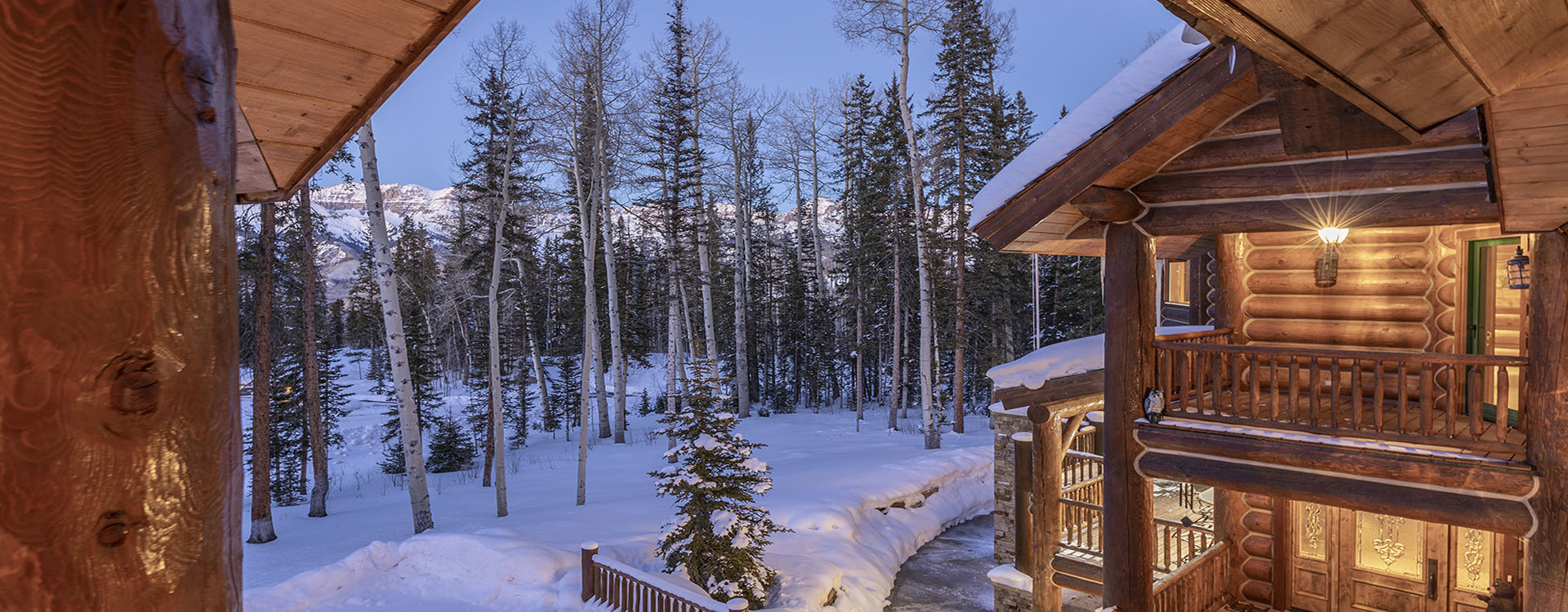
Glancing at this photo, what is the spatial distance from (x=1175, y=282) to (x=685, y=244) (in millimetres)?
21426

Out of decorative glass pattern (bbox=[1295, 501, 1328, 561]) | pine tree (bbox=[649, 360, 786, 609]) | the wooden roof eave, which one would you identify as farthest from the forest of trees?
decorative glass pattern (bbox=[1295, 501, 1328, 561])

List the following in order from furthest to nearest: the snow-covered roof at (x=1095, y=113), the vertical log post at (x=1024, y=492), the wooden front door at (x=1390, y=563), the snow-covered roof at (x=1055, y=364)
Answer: the vertical log post at (x=1024, y=492), the snow-covered roof at (x=1055, y=364), the wooden front door at (x=1390, y=563), the snow-covered roof at (x=1095, y=113)

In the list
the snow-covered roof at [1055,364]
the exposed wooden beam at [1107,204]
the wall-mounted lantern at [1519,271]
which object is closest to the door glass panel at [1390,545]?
the wall-mounted lantern at [1519,271]

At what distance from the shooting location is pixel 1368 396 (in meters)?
8.12

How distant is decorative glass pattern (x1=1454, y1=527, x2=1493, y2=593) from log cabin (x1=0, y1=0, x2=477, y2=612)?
1044 centimetres

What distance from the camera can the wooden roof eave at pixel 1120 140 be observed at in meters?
5.72

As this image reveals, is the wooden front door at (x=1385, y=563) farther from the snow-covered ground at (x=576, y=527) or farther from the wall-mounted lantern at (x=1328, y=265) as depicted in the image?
the snow-covered ground at (x=576, y=527)

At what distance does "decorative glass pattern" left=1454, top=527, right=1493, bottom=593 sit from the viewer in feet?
25.0

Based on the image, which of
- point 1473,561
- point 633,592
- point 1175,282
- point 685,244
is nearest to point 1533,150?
point 1473,561

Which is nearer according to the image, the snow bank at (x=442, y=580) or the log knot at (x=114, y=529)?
the log knot at (x=114, y=529)

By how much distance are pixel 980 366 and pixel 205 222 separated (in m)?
31.8

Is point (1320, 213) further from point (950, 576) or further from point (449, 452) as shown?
point (449, 452)

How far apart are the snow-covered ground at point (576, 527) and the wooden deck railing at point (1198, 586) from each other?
177 inches

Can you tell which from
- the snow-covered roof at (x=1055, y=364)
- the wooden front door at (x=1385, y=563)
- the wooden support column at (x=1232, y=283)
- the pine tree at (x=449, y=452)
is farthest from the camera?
the pine tree at (x=449, y=452)
